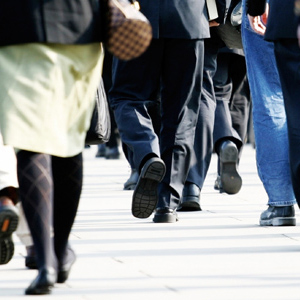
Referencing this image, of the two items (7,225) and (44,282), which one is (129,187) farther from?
(44,282)

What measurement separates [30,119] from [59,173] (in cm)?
36

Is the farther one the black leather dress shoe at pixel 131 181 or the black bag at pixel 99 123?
the black leather dress shoe at pixel 131 181

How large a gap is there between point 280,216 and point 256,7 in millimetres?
1226

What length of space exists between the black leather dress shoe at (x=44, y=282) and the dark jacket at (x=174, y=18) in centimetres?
242

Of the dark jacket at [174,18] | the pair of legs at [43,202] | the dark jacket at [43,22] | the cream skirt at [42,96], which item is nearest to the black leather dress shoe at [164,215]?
the dark jacket at [174,18]

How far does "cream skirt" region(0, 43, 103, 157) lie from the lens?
13.0ft

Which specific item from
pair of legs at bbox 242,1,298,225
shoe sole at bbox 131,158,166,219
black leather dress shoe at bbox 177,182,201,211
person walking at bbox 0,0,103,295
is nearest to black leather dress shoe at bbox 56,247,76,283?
person walking at bbox 0,0,103,295

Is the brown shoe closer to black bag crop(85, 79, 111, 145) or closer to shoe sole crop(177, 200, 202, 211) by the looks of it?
black bag crop(85, 79, 111, 145)

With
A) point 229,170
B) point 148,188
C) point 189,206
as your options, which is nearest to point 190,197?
point 189,206

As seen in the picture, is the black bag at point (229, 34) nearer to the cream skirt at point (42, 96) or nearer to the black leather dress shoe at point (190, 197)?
the black leather dress shoe at point (190, 197)

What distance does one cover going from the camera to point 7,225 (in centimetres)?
439

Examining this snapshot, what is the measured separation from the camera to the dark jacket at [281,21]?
4926mm

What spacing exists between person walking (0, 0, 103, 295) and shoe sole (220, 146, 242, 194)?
3.72m

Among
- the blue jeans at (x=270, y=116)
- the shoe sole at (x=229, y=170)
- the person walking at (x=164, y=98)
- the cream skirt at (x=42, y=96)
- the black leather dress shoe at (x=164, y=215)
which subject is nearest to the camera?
the cream skirt at (x=42, y=96)
